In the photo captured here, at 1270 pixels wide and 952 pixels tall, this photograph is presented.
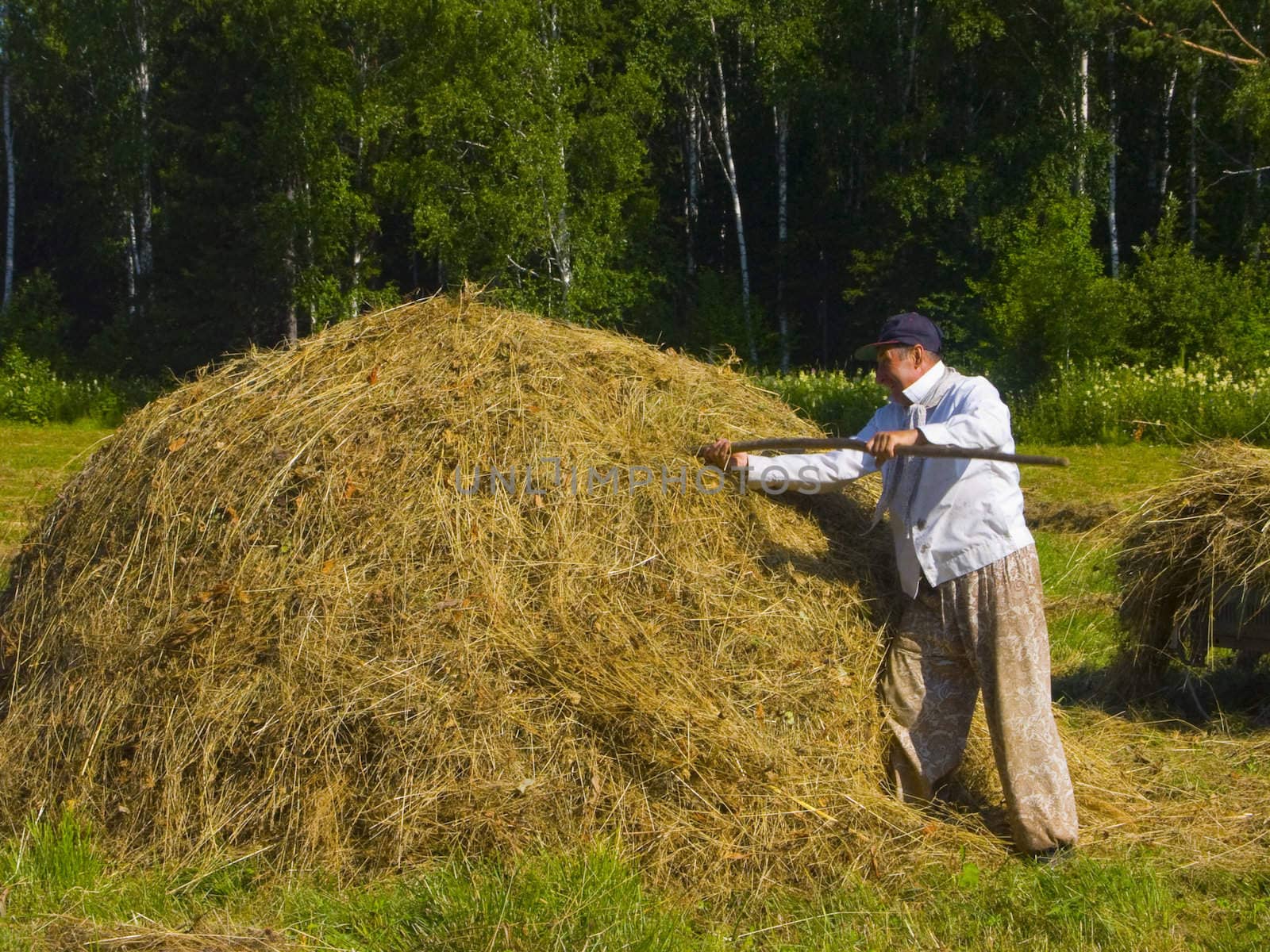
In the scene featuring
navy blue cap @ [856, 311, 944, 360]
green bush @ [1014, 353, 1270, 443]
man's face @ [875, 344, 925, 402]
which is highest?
navy blue cap @ [856, 311, 944, 360]

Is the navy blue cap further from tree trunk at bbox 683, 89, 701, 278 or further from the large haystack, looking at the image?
tree trunk at bbox 683, 89, 701, 278

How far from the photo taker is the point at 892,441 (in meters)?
4.52

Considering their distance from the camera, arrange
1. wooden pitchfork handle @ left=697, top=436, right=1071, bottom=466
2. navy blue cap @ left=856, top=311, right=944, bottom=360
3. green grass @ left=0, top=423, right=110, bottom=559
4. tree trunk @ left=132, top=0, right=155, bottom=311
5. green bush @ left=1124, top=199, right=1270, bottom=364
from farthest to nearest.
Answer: tree trunk @ left=132, top=0, right=155, bottom=311
green bush @ left=1124, top=199, right=1270, bottom=364
green grass @ left=0, top=423, right=110, bottom=559
navy blue cap @ left=856, top=311, right=944, bottom=360
wooden pitchfork handle @ left=697, top=436, right=1071, bottom=466

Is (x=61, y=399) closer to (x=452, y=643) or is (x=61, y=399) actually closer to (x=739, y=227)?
(x=739, y=227)

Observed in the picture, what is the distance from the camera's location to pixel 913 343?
4812 millimetres

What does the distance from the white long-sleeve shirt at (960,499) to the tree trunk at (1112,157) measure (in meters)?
22.3

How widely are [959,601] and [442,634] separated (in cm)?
180

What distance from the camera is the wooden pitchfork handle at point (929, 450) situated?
4.29 m

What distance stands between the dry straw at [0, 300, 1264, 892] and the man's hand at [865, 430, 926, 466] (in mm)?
763

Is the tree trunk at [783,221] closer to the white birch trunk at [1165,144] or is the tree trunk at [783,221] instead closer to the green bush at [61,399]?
the white birch trunk at [1165,144]

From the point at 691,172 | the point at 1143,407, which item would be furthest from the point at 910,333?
the point at 691,172

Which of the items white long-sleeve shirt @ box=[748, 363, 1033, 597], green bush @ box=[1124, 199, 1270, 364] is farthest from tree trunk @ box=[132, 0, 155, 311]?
white long-sleeve shirt @ box=[748, 363, 1033, 597]

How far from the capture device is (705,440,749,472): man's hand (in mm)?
5258

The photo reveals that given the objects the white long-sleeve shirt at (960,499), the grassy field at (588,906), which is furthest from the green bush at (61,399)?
the white long-sleeve shirt at (960,499)
